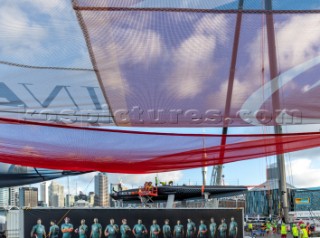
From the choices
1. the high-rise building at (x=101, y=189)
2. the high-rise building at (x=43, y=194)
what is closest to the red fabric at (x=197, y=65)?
the high-rise building at (x=101, y=189)

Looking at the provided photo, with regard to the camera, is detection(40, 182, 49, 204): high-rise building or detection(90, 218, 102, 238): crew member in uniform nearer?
detection(90, 218, 102, 238): crew member in uniform

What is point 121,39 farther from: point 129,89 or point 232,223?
point 232,223

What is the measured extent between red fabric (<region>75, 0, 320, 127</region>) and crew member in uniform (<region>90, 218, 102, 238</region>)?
2979 mm

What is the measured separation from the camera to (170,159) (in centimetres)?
727

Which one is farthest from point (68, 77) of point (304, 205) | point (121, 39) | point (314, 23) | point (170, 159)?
point (304, 205)

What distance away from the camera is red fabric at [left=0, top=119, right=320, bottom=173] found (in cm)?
645

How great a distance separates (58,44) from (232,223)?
17.9 ft

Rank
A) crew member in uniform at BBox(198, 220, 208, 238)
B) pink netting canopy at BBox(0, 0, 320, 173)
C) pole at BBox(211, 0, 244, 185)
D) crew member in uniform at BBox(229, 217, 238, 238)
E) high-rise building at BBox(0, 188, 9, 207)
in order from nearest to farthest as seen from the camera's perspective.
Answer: pink netting canopy at BBox(0, 0, 320, 173) → pole at BBox(211, 0, 244, 185) → crew member in uniform at BBox(198, 220, 208, 238) → crew member in uniform at BBox(229, 217, 238, 238) → high-rise building at BBox(0, 188, 9, 207)

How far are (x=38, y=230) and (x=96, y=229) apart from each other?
3.42 feet

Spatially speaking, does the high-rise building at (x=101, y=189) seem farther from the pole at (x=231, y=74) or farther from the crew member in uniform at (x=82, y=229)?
the pole at (x=231, y=74)

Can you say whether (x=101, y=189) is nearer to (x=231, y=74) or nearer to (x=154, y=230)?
(x=154, y=230)

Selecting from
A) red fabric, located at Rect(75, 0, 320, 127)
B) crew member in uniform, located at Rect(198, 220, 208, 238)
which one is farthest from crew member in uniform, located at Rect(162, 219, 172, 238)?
red fabric, located at Rect(75, 0, 320, 127)

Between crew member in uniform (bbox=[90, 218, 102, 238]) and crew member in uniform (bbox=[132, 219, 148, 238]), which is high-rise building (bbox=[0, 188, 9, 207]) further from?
crew member in uniform (bbox=[132, 219, 148, 238])

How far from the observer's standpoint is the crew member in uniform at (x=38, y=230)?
8.46m
